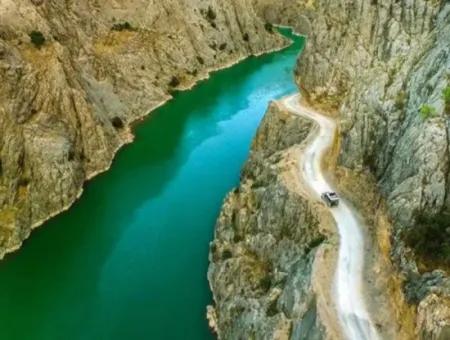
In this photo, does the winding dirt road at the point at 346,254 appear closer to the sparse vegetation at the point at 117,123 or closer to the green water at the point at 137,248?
the green water at the point at 137,248

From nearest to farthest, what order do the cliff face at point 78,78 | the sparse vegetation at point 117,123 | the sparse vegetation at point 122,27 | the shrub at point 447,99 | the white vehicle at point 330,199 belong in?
the shrub at point 447,99
the white vehicle at point 330,199
the cliff face at point 78,78
the sparse vegetation at point 117,123
the sparse vegetation at point 122,27

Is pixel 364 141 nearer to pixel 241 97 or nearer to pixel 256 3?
pixel 241 97

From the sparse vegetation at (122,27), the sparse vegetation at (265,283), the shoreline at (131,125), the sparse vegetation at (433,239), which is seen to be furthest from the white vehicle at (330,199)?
the sparse vegetation at (122,27)

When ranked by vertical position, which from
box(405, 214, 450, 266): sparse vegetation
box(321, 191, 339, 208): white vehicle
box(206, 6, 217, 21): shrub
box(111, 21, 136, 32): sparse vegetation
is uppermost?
box(405, 214, 450, 266): sparse vegetation

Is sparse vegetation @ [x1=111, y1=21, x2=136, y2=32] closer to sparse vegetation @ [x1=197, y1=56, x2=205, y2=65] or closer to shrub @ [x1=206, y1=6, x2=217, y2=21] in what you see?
sparse vegetation @ [x1=197, y1=56, x2=205, y2=65]

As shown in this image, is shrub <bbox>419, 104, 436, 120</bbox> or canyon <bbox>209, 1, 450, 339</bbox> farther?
shrub <bbox>419, 104, 436, 120</bbox>

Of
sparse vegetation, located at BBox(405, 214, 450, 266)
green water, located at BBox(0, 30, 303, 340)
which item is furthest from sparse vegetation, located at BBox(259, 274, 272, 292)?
sparse vegetation, located at BBox(405, 214, 450, 266)

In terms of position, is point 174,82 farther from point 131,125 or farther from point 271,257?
point 271,257
